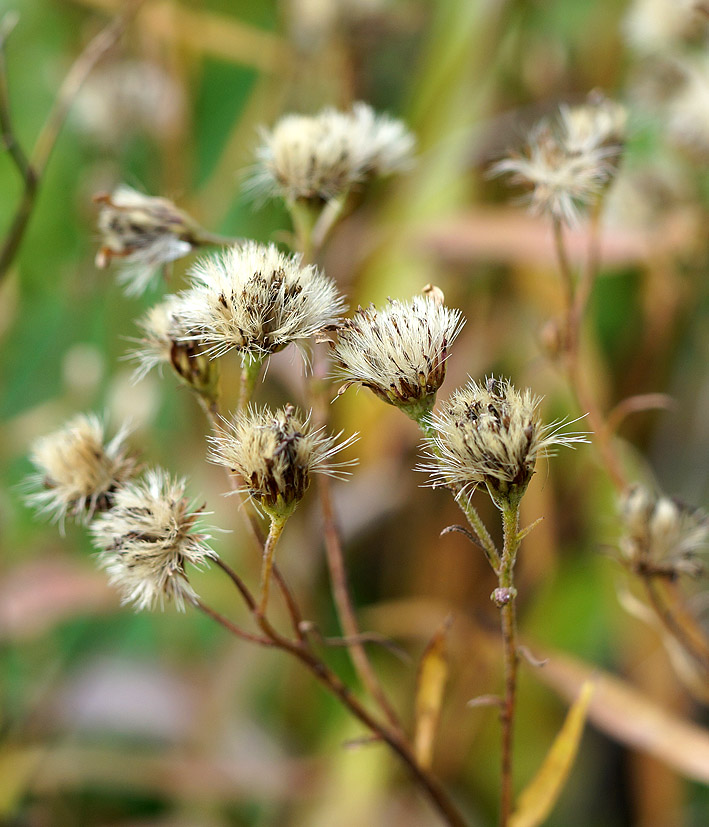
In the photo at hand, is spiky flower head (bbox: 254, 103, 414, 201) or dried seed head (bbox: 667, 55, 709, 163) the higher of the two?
dried seed head (bbox: 667, 55, 709, 163)

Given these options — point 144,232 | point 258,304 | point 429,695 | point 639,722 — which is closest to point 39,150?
point 144,232

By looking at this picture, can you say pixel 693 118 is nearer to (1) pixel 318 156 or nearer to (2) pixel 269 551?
(1) pixel 318 156

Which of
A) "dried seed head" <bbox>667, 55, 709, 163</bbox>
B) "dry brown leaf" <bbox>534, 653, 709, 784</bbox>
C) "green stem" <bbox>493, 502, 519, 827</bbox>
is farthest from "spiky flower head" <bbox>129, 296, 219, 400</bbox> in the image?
"dried seed head" <bbox>667, 55, 709, 163</bbox>

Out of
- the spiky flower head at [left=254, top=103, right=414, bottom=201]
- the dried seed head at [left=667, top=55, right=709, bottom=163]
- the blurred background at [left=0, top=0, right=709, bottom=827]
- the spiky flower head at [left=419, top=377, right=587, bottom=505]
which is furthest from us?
the blurred background at [left=0, top=0, right=709, bottom=827]

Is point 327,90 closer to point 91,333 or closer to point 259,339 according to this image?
point 91,333

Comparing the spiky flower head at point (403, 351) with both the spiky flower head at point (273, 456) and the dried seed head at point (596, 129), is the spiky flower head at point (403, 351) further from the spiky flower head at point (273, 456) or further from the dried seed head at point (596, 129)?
the dried seed head at point (596, 129)

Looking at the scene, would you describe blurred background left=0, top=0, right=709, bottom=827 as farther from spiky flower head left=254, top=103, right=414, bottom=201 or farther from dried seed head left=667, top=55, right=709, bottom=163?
spiky flower head left=254, top=103, right=414, bottom=201
